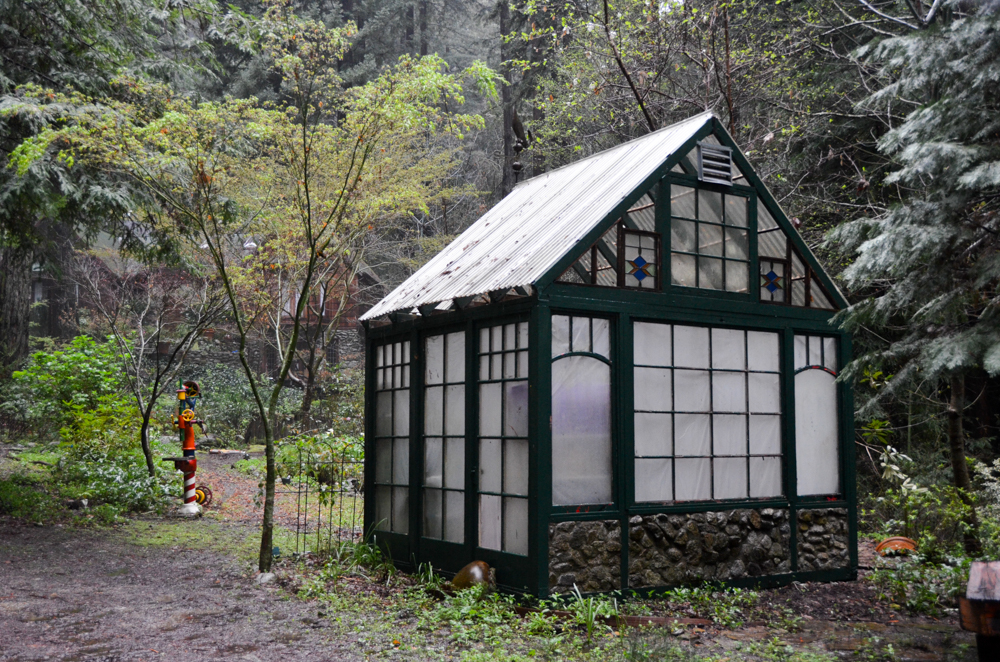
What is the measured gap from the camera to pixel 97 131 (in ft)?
27.3

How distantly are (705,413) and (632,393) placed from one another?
836 mm

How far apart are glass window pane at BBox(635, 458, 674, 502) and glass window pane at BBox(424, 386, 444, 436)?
1880mm

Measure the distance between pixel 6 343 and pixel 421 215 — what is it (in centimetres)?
1009

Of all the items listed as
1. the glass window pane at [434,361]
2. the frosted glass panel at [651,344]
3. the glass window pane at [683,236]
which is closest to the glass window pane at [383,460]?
the glass window pane at [434,361]

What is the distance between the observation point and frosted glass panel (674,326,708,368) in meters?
7.14

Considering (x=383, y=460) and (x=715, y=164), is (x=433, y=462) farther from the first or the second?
(x=715, y=164)

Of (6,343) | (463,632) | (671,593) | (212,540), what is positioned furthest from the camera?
(6,343)

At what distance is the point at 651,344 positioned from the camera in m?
7.00

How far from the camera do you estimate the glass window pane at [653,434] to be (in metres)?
6.86

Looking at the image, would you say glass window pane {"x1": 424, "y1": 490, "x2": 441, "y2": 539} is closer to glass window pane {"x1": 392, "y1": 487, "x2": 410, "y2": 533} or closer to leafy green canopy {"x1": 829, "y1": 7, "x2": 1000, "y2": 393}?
glass window pane {"x1": 392, "y1": 487, "x2": 410, "y2": 533}

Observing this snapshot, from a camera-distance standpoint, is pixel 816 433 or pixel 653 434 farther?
pixel 816 433

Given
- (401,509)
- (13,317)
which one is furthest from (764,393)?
(13,317)

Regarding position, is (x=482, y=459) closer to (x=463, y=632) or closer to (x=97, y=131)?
(x=463, y=632)

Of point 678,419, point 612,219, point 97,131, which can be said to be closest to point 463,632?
point 678,419
